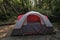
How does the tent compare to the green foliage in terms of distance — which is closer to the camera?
the tent

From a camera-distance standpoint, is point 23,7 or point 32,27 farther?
point 23,7

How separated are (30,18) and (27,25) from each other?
1018 millimetres

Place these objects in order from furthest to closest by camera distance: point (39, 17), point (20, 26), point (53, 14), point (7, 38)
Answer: point (53, 14) < point (39, 17) < point (20, 26) < point (7, 38)

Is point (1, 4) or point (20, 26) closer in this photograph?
point (20, 26)

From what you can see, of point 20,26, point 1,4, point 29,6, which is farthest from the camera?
point 29,6

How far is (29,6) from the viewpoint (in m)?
13.5

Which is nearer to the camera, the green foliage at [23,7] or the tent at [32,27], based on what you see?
the tent at [32,27]

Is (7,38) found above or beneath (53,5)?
beneath

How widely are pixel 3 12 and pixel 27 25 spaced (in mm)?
4602


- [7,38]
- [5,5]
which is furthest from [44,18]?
[5,5]

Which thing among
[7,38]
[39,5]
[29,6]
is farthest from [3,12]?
[7,38]

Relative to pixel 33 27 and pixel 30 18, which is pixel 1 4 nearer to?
pixel 30 18

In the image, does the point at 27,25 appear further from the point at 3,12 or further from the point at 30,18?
the point at 3,12

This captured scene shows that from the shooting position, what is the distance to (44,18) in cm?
711
